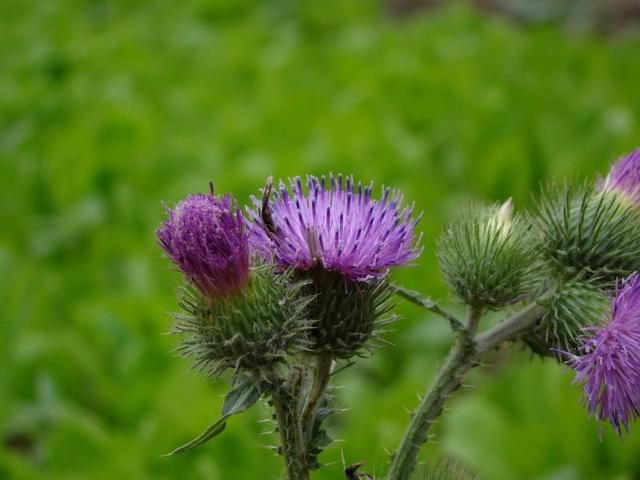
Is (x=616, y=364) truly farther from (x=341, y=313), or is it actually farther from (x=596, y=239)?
(x=341, y=313)

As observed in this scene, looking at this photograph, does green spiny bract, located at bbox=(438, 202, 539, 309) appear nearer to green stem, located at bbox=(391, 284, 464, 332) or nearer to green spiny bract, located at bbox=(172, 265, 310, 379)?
green stem, located at bbox=(391, 284, 464, 332)

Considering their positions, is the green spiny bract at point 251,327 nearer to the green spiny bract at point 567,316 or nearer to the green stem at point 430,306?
the green stem at point 430,306

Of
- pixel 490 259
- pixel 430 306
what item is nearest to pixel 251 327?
pixel 430 306

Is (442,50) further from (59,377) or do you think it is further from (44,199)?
(59,377)

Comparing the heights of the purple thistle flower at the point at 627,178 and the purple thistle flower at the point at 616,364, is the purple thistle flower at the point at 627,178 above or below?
above

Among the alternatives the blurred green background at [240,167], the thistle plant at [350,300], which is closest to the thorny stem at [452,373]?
the thistle plant at [350,300]

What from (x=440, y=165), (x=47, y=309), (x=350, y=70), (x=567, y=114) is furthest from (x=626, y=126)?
(x=47, y=309)

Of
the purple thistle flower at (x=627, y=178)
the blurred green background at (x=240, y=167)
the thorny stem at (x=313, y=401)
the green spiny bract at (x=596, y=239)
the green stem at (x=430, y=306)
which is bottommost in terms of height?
the thorny stem at (x=313, y=401)
